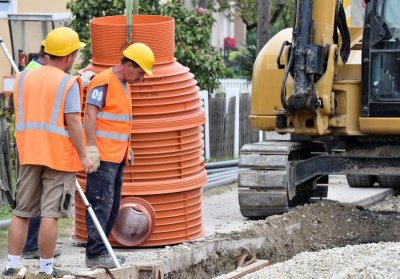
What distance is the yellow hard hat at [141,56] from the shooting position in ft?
31.7

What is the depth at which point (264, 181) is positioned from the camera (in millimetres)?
13047

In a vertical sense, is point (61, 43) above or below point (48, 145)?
above

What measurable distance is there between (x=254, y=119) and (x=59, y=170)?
511cm

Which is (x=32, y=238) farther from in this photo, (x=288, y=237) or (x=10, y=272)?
(x=288, y=237)

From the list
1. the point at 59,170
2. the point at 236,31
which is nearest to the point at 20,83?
the point at 59,170

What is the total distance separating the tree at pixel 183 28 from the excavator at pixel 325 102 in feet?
13.4

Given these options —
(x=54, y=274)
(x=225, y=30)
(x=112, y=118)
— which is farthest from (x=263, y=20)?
(x=225, y=30)

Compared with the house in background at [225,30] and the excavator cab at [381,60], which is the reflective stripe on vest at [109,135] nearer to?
the excavator cab at [381,60]

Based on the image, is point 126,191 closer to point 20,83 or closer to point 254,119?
point 20,83

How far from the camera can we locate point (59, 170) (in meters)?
8.66

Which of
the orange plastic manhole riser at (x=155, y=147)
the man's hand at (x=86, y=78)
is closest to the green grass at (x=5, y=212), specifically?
the orange plastic manhole riser at (x=155, y=147)

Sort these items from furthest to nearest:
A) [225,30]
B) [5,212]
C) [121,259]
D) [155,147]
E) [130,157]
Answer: [225,30] → [5,212] → [155,147] → [130,157] → [121,259]

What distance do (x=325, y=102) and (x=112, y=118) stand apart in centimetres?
333

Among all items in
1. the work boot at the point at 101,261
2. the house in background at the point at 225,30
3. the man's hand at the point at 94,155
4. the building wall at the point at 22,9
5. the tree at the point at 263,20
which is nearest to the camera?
the man's hand at the point at 94,155
